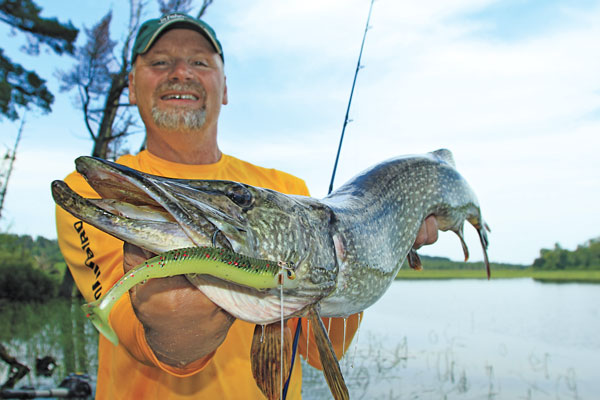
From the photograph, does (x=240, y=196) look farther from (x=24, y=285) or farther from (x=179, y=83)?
(x=24, y=285)

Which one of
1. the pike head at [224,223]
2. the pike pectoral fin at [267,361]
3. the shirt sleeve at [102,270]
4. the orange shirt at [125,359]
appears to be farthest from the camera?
the orange shirt at [125,359]

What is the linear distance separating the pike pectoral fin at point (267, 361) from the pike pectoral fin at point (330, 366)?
0.47 ft

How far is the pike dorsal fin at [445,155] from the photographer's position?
8.83ft

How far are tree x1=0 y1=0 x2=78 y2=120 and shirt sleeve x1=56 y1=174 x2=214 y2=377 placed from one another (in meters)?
10.3

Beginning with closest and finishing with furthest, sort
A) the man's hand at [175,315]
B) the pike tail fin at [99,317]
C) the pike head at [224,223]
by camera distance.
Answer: the pike tail fin at [99,317]
the pike head at [224,223]
the man's hand at [175,315]

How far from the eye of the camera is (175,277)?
126 centimetres

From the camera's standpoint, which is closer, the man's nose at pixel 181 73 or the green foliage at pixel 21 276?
the man's nose at pixel 181 73

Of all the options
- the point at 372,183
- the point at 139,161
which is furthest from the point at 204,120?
the point at 372,183

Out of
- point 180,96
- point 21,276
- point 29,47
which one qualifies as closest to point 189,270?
point 180,96

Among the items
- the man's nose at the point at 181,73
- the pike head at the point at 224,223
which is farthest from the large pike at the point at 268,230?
the man's nose at the point at 181,73

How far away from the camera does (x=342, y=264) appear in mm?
1628

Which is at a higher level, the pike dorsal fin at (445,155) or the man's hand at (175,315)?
the pike dorsal fin at (445,155)

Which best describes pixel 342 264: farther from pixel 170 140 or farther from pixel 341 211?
pixel 170 140

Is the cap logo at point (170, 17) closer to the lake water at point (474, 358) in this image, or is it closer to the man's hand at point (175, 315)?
the man's hand at point (175, 315)
